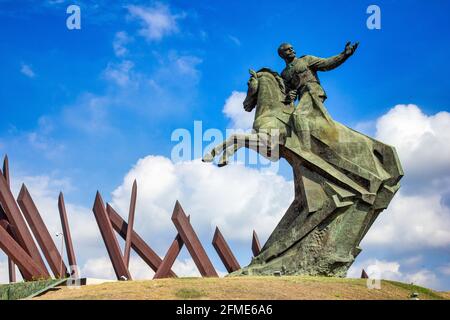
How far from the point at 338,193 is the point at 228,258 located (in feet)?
23.6

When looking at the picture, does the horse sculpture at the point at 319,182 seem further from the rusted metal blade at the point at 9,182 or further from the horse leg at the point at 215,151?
the rusted metal blade at the point at 9,182

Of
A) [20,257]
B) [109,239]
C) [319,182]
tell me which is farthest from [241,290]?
[20,257]

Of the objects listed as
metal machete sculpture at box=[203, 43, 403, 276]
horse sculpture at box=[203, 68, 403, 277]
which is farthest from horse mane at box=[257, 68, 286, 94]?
horse sculpture at box=[203, 68, 403, 277]

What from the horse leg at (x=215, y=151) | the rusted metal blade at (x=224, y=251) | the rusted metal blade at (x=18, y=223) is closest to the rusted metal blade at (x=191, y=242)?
the rusted metal blade at (x=224, y=251)

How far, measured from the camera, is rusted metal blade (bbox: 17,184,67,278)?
781 inches

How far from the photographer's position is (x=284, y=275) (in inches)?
648

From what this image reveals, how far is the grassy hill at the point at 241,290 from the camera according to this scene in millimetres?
12406

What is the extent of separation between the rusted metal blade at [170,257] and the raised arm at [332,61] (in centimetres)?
761

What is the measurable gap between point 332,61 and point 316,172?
3.62m

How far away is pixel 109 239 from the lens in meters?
20.3
